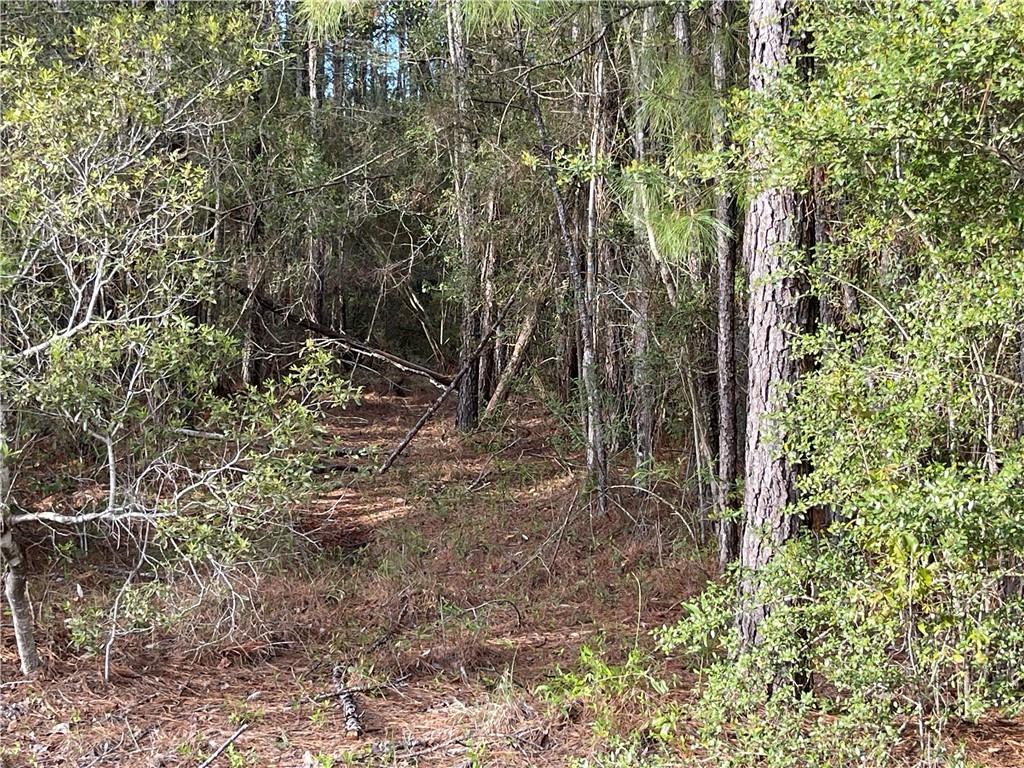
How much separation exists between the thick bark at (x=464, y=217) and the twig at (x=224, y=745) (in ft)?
16.6

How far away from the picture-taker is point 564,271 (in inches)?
324

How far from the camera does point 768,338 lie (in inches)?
148

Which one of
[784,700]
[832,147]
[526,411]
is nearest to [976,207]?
[832,147]

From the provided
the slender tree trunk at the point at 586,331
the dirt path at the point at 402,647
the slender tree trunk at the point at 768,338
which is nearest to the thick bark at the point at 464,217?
the slender tree trunk at the point at 586,331

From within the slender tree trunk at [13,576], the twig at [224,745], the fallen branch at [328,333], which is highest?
the fallen branch at [328,333]

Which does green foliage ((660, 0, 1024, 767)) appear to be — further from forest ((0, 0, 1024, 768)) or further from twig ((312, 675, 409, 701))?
twig ((312, 675, 409, 701))

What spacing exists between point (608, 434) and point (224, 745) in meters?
4.16

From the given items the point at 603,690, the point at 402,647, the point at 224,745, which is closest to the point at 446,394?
the point at 402,647

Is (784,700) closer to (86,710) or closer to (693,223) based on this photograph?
(693,223)

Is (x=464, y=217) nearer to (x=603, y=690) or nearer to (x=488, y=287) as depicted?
A: (x=488, y=287)

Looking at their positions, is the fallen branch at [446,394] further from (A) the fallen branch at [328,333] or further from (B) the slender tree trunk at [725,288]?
(B) the slender tree trunk at [725,288]

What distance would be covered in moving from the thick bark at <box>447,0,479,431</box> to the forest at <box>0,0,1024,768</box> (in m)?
0.14

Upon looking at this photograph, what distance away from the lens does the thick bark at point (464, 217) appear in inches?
312

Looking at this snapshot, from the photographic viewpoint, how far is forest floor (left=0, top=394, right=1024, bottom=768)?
385 cm
